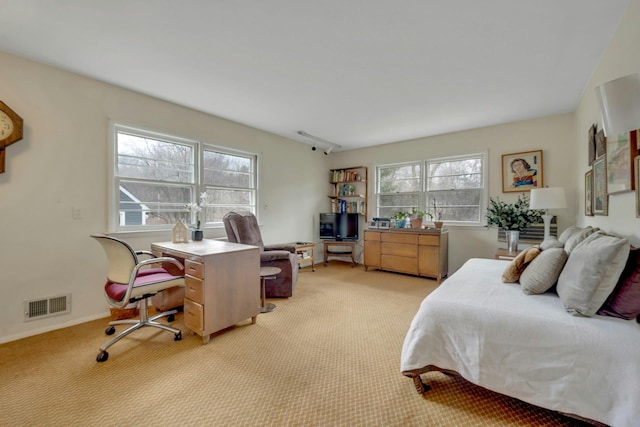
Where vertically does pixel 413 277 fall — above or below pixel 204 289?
below

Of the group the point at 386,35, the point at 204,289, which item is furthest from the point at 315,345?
the point at 386,35

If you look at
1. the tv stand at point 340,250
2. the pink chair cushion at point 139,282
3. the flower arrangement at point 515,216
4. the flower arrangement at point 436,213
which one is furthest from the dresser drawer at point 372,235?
the pink chair cushion at point 139,282

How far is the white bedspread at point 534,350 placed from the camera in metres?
1.15

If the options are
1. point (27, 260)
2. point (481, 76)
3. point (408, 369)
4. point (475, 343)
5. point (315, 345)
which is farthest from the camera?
point (481, 76)

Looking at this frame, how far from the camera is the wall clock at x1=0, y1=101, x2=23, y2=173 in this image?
2.19m

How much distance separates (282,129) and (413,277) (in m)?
3.33

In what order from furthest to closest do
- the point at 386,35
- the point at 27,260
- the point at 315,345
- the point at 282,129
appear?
the point at 282,129, the point at 27,260, the point at 315,345, the point at 386,35

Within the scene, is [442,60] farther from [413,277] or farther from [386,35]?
[413,277]

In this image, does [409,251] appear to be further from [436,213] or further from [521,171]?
[521,171]

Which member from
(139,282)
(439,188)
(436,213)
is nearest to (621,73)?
(439,188)

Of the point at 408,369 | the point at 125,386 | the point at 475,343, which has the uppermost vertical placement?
the point at 475,343

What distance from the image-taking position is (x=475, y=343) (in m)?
1.45

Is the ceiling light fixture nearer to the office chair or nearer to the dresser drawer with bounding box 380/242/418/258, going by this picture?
the dresser drawer with bounding box 380/242/418/258

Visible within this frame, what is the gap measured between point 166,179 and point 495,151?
480cm
